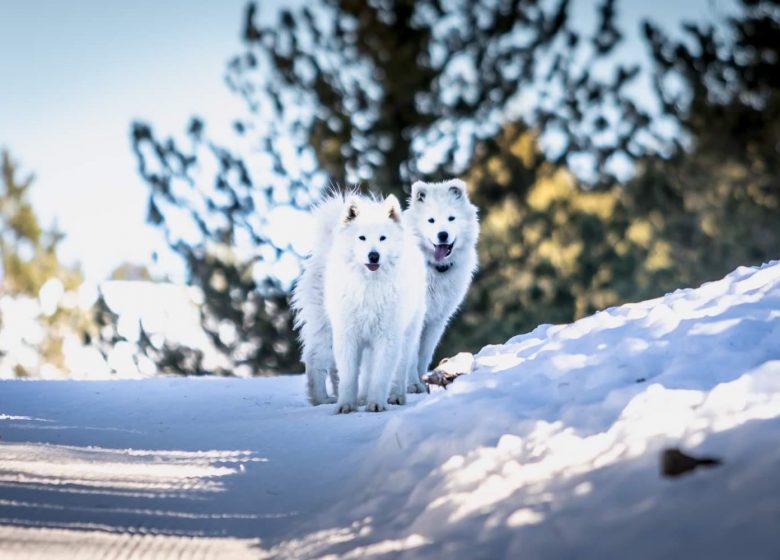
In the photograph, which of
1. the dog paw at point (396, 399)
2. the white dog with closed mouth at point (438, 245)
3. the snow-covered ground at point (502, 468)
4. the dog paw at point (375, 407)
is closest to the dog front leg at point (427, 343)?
the white dog with closed mouth at point (438, 245)

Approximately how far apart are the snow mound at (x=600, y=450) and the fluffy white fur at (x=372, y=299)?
3.87 feet

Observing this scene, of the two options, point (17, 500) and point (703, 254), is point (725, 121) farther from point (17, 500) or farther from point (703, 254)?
point (17, 500)

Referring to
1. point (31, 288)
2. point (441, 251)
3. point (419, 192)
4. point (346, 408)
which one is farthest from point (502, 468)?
point (31, 288)

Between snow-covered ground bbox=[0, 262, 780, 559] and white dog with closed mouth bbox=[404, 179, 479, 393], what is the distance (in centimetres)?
164

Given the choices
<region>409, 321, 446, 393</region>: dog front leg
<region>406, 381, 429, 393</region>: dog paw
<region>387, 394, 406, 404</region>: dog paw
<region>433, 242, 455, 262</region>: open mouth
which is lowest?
<region>387, 394, 406, 404</region>: dog paw

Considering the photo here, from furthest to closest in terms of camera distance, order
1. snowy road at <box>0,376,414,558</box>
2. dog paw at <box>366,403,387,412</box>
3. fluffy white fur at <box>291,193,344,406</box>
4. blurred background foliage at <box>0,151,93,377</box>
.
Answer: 1. blurred background foliage at <box>0,151,93,377</box>
2. fluffy white fur at <box>291,193,344,406</box>
3. dog paw at <box>366,403,387,412</box>
4. snowy road at <box>0,376,414,558</box>

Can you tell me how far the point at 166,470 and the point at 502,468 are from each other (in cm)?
230

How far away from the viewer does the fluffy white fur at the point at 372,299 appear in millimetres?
7375

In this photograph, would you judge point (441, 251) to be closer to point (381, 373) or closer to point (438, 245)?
point (438, 245)

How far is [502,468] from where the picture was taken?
4.73m

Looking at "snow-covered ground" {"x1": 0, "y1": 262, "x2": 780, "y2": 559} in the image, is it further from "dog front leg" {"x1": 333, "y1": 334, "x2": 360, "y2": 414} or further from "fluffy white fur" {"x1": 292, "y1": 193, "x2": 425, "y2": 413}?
"fluffy white fur" {"x1": 292, "y1": 193, "x2": 425, "y2": 413}

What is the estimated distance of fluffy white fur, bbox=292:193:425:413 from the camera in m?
7.38

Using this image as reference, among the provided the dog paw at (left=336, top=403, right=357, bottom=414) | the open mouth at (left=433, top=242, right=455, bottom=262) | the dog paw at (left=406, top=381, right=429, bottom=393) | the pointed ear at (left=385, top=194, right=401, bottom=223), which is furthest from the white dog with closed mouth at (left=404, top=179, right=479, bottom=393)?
the dog paw at (left=336, top=403, right=357, bottom=414)

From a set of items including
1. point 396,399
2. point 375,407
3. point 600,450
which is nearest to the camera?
point 600,450
